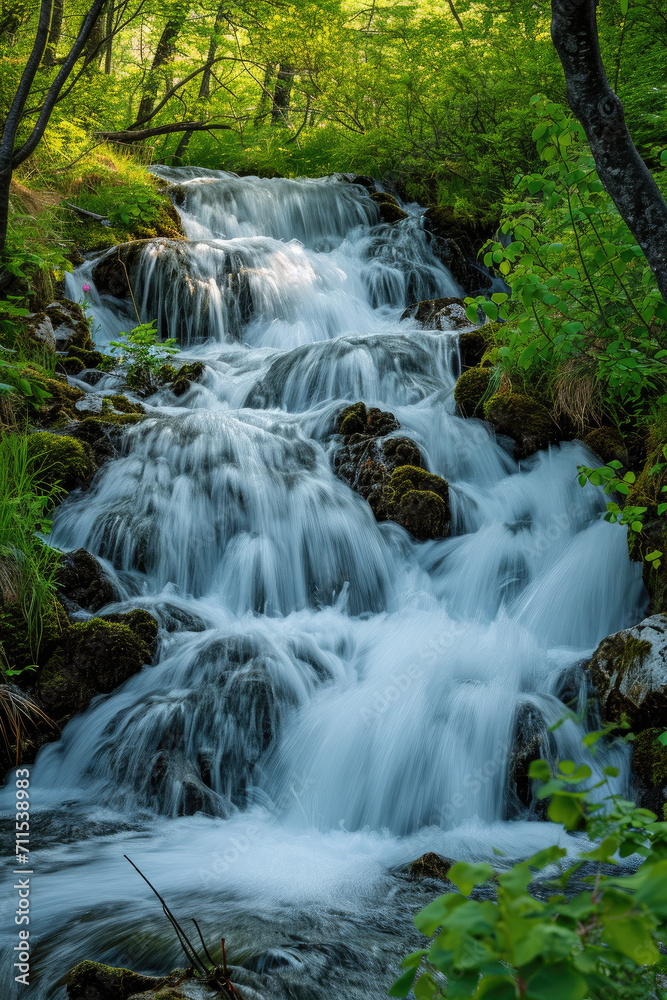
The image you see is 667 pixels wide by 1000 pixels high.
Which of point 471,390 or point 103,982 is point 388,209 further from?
point 103,982

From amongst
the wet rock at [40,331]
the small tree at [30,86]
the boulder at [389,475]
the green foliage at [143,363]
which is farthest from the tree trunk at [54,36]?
the boulder at [389,475]

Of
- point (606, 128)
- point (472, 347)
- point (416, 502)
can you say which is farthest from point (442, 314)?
point (606, 128)

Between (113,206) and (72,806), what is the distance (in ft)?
29.8

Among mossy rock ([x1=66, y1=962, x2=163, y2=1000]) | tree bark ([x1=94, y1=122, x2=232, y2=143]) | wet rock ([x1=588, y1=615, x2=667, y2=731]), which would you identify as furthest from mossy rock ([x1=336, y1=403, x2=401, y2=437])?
tree bark ([x1=94, y1=122, x2=232, y2=143])

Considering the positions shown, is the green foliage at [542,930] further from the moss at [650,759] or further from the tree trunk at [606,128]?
the moss at [650,759]

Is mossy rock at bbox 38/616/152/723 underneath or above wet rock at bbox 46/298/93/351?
underneath

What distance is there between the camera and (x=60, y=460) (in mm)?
5590

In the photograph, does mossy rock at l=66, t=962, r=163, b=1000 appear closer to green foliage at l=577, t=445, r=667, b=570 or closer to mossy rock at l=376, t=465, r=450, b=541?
green foliage at l=577, t=445, r=667, b=570

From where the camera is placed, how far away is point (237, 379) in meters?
7.83

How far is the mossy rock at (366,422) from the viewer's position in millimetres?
6441

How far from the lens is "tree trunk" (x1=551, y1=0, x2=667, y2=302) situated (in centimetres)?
190

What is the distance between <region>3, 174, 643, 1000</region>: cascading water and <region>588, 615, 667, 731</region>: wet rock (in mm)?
232

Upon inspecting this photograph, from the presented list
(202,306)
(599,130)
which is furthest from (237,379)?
(599,130)

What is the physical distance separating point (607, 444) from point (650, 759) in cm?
294
